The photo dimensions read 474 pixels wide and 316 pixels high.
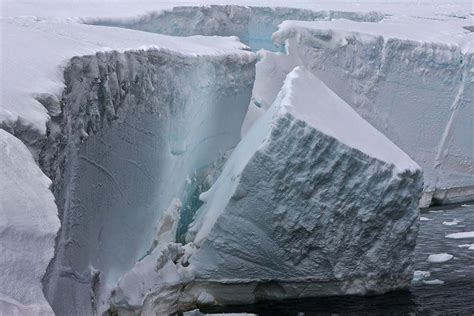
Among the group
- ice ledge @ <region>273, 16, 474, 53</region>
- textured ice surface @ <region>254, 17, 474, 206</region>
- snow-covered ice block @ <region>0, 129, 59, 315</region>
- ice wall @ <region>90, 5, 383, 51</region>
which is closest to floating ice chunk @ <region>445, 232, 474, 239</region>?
textured ice surface @ <region>254, 17, 474, 206</region>

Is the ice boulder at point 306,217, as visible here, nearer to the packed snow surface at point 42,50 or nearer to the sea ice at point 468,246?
the packed snow surface at point 42,50

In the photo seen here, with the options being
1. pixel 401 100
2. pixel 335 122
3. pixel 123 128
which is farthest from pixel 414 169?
pixel 401 100

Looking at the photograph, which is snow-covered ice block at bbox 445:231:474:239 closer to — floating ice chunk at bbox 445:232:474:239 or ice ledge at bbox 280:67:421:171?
floating ice chunk at bbox 445:232:474:239

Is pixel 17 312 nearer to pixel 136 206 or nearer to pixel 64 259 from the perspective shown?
pixel 64 259

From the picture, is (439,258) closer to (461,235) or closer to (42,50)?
(461,235)

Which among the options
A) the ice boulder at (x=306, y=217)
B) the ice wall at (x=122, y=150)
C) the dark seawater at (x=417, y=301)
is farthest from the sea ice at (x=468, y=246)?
the ice wall at (x=122, y=150)
